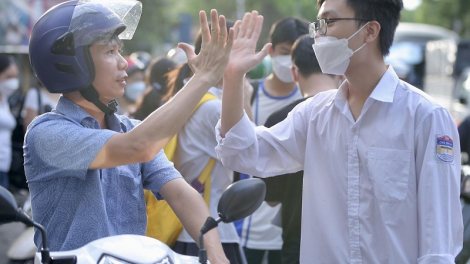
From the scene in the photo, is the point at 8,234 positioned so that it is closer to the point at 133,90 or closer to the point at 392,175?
the point at 133,90

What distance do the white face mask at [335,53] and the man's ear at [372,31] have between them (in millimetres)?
30

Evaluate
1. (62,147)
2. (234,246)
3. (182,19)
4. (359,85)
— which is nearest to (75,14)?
(62,147)

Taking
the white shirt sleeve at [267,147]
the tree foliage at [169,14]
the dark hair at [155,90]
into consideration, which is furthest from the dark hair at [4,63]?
the white shirt sleeve at [267,147]

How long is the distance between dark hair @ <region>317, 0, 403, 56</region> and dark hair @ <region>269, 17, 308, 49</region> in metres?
2.46

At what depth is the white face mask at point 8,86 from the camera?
29.0ft

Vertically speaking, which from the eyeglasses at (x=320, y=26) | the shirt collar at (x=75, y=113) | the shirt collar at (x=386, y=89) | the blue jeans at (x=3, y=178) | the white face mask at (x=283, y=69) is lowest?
the blue jeans at (x=3, y=178)

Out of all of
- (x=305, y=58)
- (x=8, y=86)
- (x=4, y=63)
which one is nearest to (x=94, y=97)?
(x=305, y=58)

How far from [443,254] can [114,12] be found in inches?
61.2

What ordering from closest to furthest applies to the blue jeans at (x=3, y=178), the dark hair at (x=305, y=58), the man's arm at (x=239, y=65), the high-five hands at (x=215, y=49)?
the high-five hands at (x=215, y=49) < the man's arm at (x=239, y=65) < the dark hair at (x=305, y=58) < the blue jeans at (x=3, y=178)

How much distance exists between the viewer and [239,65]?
9.59 ft

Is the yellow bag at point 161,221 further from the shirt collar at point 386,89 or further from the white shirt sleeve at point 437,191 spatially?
the white shirt sleeve at point 437,191

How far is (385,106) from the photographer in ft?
9.31

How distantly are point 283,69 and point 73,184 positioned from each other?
10.2ft

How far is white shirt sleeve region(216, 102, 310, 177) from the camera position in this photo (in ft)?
9.80
